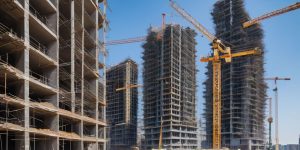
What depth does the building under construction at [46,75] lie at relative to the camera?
2662 cm

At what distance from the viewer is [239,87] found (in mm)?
98375

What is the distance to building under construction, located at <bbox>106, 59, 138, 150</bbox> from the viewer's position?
383 feet

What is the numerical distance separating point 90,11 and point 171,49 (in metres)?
49.3

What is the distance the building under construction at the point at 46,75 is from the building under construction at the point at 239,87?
56.6 meters

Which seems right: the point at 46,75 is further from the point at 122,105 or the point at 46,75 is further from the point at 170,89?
the point at 122,105

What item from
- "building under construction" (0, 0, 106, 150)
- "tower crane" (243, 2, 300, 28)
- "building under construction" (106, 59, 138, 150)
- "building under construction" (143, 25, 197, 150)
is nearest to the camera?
"building under construction" (0, 0, 106, 150)

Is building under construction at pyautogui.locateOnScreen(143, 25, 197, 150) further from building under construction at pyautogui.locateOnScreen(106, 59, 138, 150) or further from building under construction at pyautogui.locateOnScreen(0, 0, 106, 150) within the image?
building under construction at pyautogui.locateOnScreen(0, 0, 106, 150)

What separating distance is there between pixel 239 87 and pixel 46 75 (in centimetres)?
7543

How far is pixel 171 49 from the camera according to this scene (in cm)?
9519

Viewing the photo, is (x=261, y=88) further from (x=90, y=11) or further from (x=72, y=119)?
(x=72, y=119)

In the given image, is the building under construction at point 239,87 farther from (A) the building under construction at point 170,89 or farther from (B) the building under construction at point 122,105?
(B) the building under construction at point 122,105

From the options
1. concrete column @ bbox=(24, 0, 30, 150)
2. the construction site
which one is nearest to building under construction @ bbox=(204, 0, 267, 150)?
the construction site

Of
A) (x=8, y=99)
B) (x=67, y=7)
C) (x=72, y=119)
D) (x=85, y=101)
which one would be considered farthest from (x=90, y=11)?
(x=8, y=99)

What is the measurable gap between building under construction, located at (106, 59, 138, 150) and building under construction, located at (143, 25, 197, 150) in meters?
19.7
